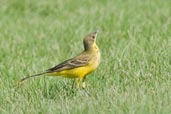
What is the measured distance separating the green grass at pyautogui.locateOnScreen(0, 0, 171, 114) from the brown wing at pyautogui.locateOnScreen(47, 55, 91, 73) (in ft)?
0.75

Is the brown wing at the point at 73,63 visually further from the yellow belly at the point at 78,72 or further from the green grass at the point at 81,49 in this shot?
the green grass at the point at 81,49

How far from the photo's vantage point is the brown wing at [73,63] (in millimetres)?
7930

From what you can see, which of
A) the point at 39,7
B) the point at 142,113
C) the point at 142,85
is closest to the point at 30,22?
the point at 39,7

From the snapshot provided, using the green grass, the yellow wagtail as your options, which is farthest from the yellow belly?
the green grass

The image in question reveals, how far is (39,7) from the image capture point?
1341 cm

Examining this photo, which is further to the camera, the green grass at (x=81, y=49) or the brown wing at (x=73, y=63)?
the brown wing at (x=73, y=63)

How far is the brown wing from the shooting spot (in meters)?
7.93

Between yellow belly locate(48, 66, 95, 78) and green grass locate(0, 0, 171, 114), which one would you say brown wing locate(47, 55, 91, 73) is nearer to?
yellow belly locate(48, 66, 95, 78)

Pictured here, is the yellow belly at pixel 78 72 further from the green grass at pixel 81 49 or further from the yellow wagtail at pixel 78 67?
the green grass at pixel 81 49

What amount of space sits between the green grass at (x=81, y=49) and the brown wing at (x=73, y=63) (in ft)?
0.75

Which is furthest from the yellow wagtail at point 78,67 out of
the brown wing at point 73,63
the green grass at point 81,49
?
the green grass at point 81,49

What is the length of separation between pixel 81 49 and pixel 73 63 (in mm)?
2203

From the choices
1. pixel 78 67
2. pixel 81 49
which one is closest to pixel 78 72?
pixel 78 67

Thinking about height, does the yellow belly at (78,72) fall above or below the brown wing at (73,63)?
below
